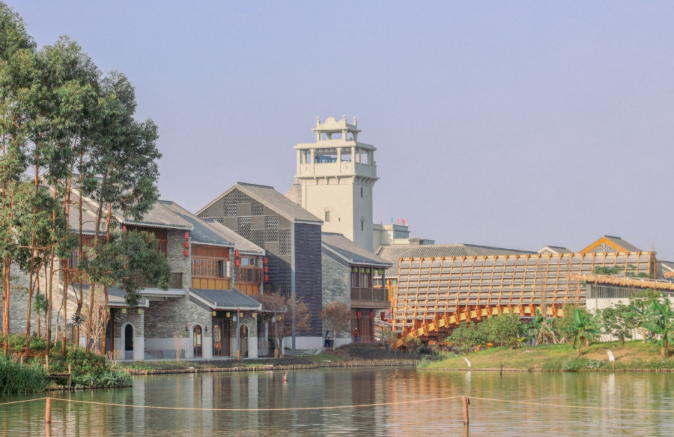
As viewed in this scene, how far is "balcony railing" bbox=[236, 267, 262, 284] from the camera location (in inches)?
2630

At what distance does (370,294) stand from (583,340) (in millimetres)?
29557

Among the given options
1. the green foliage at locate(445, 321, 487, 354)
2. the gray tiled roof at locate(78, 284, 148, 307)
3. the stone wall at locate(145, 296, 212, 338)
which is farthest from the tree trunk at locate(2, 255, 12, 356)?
the green foliage at locate(445, 321, 487, 354)

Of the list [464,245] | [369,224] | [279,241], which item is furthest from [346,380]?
[369,224]

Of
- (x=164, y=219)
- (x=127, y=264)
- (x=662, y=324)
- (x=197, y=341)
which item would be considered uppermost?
(x=164, y=219)

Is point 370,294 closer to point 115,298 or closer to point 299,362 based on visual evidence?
point 299,362

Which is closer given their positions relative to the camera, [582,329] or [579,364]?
[579,364]

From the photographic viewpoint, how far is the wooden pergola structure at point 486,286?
6172 cm

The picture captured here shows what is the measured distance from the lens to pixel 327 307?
232ft

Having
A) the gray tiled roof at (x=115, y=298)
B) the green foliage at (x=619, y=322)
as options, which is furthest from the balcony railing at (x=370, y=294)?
the green foliage at (x=619, y=322)

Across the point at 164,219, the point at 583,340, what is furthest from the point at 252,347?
the point at 583,340

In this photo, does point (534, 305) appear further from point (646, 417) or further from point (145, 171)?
point (646, 417)

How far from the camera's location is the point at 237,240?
68.5 m

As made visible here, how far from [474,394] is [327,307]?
36641mm

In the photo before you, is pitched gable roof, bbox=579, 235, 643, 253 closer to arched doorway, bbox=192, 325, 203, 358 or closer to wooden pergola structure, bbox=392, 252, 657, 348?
wooden pergola structure, bbox=392, 252, 657, 348
